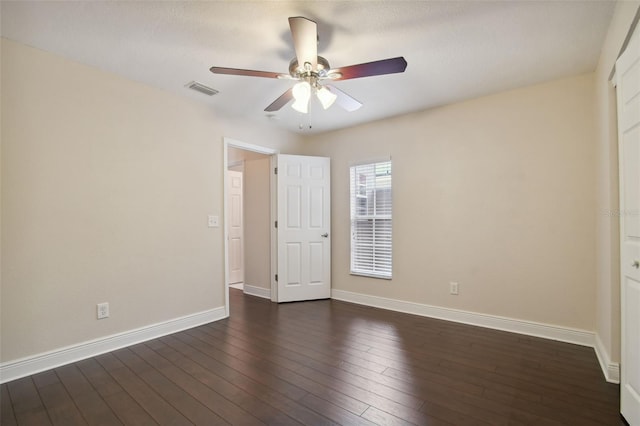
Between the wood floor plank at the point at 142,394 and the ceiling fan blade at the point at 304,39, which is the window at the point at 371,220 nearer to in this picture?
the ceiling fan blade at the point at 304,39

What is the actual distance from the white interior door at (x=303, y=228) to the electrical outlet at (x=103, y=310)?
2.06 m

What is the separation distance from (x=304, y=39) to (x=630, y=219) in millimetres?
2098

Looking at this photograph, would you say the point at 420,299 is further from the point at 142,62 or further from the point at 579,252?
the point at 142,62

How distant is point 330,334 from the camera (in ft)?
9.96

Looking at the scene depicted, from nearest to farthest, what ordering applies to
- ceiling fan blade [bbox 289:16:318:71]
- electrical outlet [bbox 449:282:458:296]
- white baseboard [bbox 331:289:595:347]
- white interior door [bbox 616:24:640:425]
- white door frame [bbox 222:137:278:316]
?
white interior door [bbox 616:24:640:425]
ceiling fan blade [bbox 289:16:318:71]
white baseboard [bbox 331:289:595:347]
electrical outlet [bbox 449:282:458:296]
white door frame [bbox 222:137:278:316]

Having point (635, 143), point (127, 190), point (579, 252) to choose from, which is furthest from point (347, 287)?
point (635, 143)

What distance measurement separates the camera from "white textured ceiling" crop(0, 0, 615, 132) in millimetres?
1883

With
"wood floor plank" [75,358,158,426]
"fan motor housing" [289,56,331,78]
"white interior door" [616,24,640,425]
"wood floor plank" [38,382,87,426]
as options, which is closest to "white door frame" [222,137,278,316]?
"wood floor plank" [75,358,158,426]

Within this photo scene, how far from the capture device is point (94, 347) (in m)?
2.57

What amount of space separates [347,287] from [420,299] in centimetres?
107

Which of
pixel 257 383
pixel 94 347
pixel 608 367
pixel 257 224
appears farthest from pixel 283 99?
pixel 608 367

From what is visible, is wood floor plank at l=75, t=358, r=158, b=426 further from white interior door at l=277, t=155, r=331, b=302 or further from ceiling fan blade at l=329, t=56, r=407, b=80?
ceiling fan blade at l=329, t=56, r=407, b=80

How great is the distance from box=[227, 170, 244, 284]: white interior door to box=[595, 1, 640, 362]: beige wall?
493cm

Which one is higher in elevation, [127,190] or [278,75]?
[278,75]
